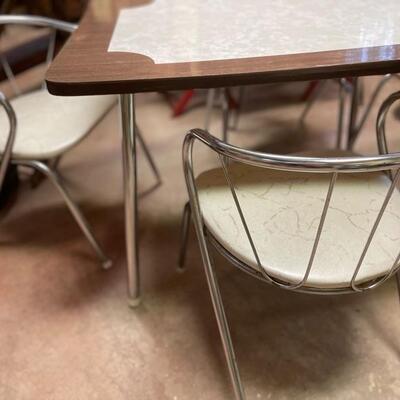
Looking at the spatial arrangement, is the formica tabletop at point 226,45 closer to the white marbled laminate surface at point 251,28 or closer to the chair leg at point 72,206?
the white marbled laminate surface at point 251,28

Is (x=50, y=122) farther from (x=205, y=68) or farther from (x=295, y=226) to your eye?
(x=295, y=226)

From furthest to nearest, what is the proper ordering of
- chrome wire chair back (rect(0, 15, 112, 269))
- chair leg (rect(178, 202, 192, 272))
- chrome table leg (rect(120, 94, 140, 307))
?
chair leg (rect(178, 202, 192, 272))
chrome wire chair back (rect(0, 15, 112, 269))
chrome table leg (rect(120, 94, 140, 307))

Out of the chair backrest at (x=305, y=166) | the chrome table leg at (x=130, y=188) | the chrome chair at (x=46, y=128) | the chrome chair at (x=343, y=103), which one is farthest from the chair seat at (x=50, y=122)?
the chrome chair at (x=343, y=103)

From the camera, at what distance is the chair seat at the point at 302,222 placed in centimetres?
80

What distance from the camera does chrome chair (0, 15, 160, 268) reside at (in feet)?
3.83

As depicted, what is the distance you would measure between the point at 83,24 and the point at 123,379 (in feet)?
3.08

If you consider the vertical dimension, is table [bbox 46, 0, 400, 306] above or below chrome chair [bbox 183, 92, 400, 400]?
above

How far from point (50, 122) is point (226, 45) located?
634 mm

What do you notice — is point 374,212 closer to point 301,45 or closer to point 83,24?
point 301,45

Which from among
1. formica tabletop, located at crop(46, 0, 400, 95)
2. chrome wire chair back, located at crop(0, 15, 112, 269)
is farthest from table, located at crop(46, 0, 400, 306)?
chrome wire chair back, located at crop(0, 15, 112, 269)

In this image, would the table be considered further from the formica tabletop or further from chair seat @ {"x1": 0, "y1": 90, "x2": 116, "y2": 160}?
chair seat @ {"x1": 0, "y1": 90, "x2": 116, "y2": 160}

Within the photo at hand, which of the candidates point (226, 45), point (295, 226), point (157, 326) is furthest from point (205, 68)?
point (157, 326)

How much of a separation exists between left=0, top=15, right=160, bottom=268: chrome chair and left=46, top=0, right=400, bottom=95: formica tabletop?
0.27m

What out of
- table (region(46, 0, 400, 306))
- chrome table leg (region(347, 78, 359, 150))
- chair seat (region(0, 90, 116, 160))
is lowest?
chrome table leg (region(347, 78, 359, 150))
